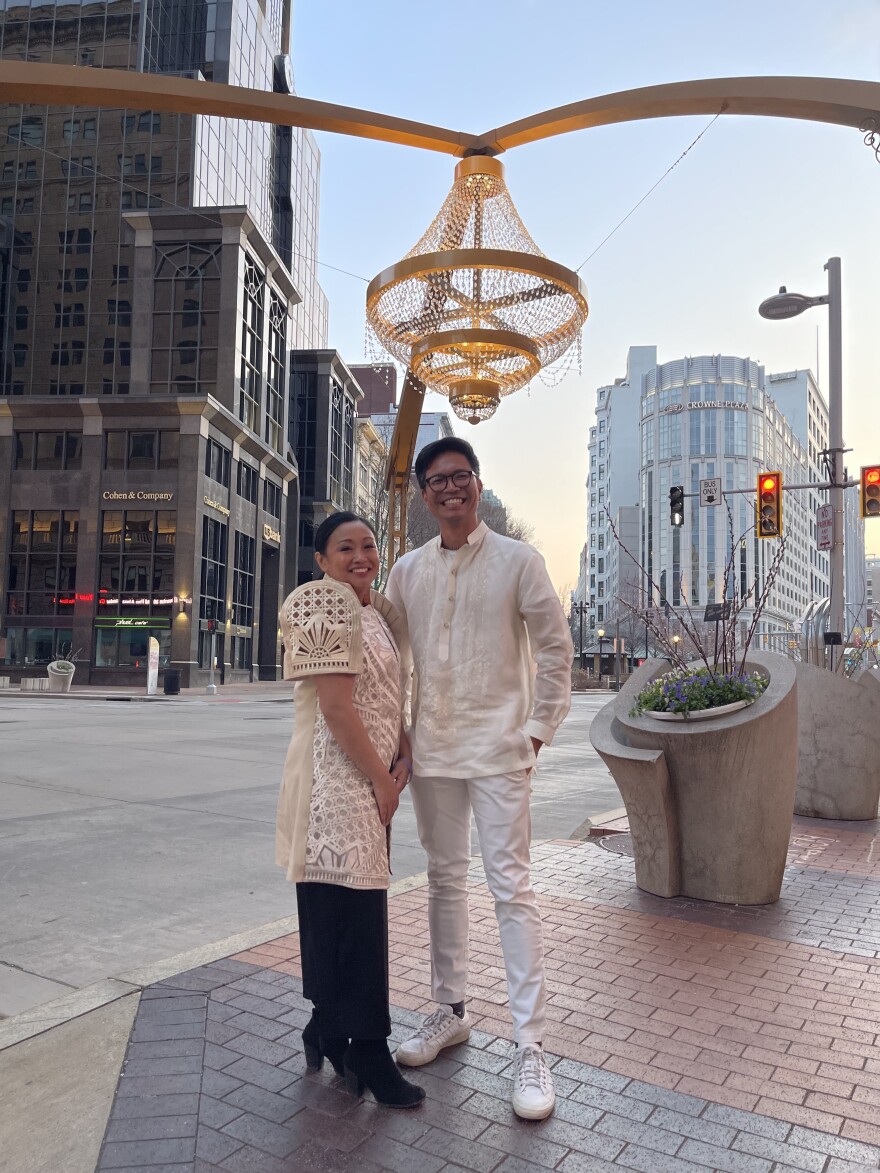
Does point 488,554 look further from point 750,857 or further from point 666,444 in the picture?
point 666,444

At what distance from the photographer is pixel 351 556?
314 cm

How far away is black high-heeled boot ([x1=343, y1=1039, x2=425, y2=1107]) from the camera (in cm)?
283

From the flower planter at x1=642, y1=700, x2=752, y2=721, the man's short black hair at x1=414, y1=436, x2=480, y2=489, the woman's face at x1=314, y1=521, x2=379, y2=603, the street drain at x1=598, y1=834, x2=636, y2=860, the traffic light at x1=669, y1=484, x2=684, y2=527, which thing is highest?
the traffic light at x1=669, y1=484, x2=684, y2=527

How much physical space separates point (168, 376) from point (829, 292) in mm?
35979

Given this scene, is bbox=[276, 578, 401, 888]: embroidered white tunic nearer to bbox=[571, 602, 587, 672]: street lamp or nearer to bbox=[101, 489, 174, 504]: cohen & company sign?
bbox=[101, 489, 174, 504]: cohen & company sign

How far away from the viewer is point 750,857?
530 centimetres

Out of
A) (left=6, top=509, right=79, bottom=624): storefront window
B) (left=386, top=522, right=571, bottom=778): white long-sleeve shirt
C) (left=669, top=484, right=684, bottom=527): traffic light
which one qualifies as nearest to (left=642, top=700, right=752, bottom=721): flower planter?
(left=386, top=522, right=571, bottom=778): white long-sleeve shirt

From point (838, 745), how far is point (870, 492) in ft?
32.3

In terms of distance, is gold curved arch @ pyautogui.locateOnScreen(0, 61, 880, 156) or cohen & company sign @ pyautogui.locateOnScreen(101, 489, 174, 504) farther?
cohen & company sign @ pyautogui.locateOnScreen(101, 489, 174, 504)

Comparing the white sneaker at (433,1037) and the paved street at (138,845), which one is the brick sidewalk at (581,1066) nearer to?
the white sneaker at (433,1037)

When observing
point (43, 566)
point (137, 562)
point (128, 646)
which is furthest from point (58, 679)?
point (43, 566)

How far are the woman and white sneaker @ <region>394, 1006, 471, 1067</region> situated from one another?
0.24 meters

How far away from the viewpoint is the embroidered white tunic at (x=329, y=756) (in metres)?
2.88

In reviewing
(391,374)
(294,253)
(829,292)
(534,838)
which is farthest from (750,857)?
(294,253)
